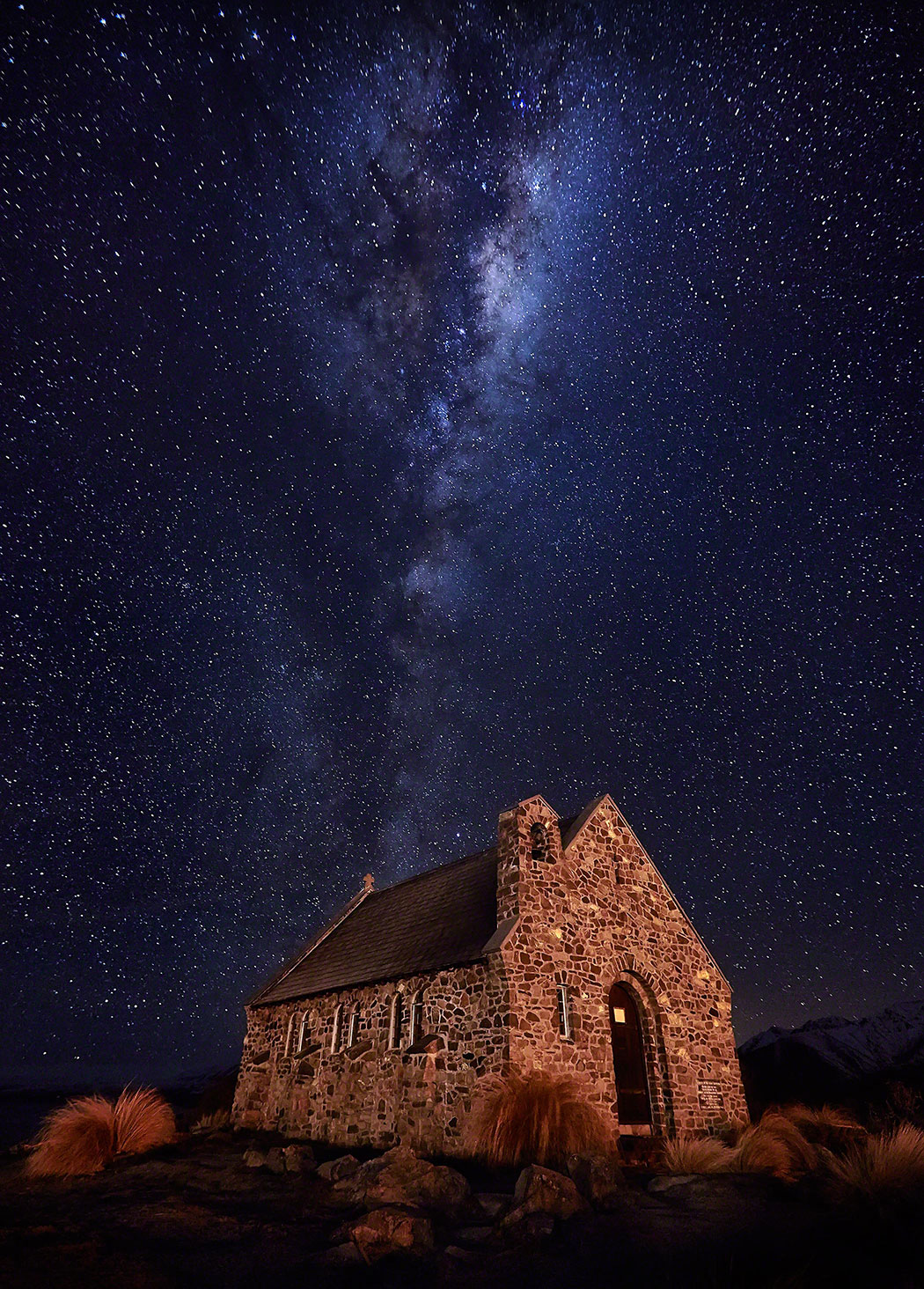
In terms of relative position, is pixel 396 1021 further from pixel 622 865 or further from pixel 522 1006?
pixel 622 865

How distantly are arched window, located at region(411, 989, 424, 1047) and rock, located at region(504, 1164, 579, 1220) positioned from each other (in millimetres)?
7110

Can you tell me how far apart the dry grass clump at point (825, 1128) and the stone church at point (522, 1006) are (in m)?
2.11

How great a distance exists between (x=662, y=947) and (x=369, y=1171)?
422 inches

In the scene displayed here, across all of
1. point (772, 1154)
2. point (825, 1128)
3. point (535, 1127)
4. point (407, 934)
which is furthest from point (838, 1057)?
point (535, 1127)

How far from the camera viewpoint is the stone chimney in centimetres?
1628

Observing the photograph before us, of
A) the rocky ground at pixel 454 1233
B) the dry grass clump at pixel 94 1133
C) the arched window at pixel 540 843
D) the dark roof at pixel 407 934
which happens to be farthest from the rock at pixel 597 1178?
the dry grass clump at pixel 94 1133

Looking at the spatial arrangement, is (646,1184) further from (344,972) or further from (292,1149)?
(344,972)

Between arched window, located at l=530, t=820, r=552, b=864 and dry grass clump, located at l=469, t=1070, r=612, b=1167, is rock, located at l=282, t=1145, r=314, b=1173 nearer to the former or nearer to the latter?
dry grass clump, located at l=469, t=1070, r=612, b=1167

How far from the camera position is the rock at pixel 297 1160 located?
13.0 metres

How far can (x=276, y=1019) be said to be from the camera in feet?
73.5

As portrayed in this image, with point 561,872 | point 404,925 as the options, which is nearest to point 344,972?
point 404,925

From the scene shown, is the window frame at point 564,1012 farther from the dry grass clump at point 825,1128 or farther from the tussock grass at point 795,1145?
the dry grass clump at point 825,1128

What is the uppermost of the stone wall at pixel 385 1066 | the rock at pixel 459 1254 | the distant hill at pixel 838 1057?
the distant hill at pixel 838 1057

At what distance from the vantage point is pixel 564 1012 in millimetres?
15258
